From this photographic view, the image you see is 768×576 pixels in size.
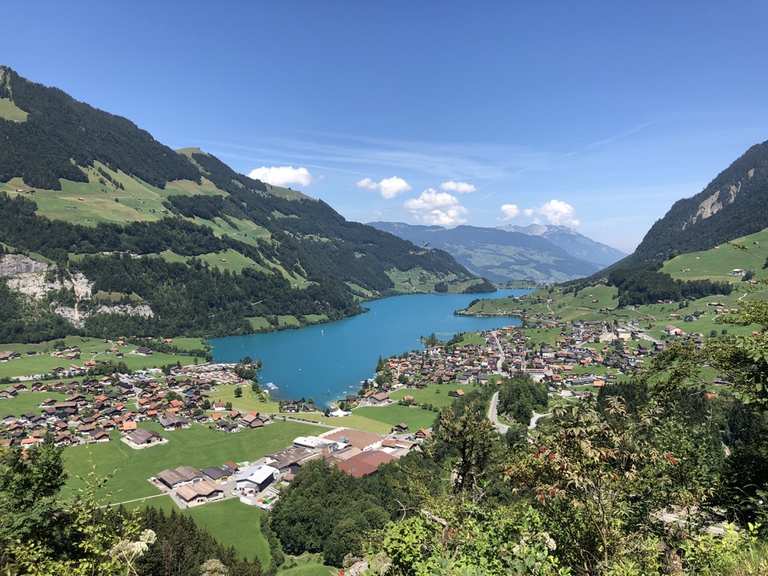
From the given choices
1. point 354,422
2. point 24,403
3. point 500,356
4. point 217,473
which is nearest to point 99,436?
point 217,473

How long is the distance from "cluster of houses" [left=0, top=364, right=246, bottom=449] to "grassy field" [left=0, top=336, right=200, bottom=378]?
1036 cm

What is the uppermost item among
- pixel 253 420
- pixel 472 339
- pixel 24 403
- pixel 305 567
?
pixel 472 339

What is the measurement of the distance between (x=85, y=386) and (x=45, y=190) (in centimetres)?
14937

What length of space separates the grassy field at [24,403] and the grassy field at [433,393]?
6166cm

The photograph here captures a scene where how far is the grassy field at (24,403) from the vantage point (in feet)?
236

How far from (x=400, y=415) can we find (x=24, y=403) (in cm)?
6445

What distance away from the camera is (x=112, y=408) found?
253ft

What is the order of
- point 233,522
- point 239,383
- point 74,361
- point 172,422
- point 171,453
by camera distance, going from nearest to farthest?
point 233,522, point 171,453, point 172,422, point 239,383, point 74,361

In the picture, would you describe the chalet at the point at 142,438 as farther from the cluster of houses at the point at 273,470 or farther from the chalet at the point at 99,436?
the cluster of houses at the point at 273,470

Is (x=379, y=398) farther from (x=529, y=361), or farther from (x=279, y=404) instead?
(x=529, y=361)

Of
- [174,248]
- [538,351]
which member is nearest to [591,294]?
[538,351]

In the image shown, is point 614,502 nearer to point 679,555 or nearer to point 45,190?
point 679,555

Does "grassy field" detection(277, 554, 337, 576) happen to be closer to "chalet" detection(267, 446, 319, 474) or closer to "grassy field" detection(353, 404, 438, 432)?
"chalet" detection(267, 446, 319, 474)

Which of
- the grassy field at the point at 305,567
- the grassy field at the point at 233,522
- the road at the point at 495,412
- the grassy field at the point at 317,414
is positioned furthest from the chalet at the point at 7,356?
the road at the point at 495,412
